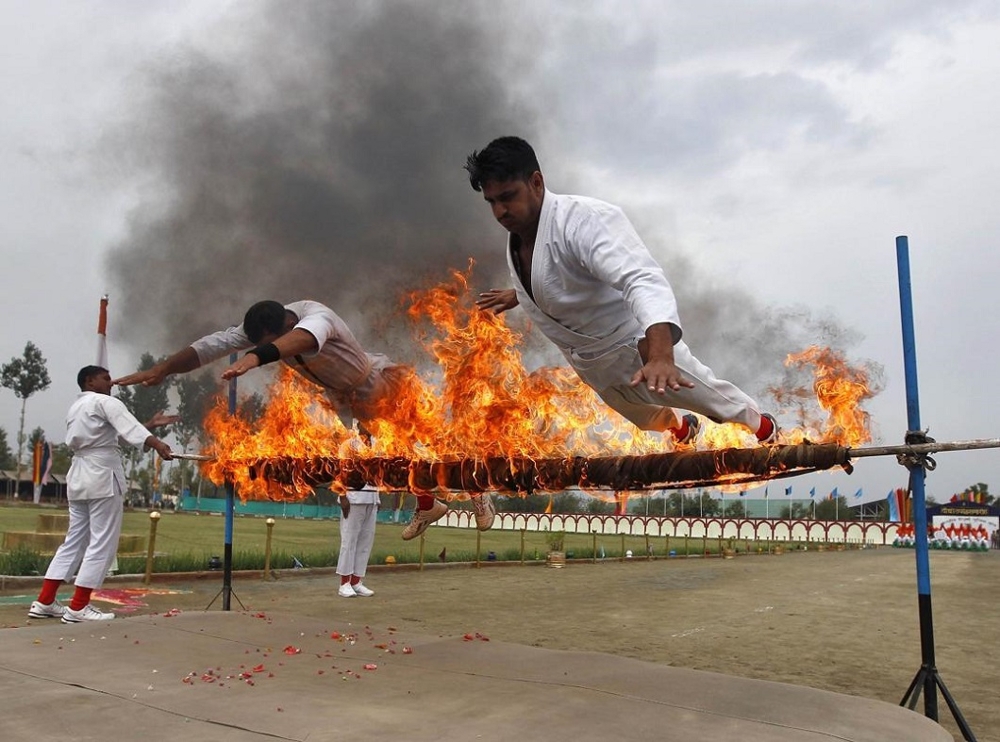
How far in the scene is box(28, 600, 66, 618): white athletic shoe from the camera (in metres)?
7.09

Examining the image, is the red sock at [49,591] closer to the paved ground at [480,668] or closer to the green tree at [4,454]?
the paved ground at [480,668]

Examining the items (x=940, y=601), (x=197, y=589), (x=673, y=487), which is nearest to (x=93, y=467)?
(x=197, y=589)

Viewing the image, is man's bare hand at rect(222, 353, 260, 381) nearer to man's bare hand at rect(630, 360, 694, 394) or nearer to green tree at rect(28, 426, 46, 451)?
man's bare hand at rect(630, 360, 694, 394)

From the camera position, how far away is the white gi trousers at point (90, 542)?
6.91m

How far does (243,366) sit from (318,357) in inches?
44.6

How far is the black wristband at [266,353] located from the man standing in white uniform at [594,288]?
5.34 feet

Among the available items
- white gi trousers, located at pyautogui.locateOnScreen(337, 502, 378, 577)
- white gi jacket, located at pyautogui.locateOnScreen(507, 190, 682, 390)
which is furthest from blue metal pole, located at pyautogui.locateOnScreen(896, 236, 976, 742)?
white gi trousers, located at pyautogui.locateOnScreen(337, 502, 378, 577)

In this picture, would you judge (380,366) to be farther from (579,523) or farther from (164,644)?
(579,523)

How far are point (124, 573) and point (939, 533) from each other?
56.9 metres

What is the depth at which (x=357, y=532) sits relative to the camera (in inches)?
A: 394

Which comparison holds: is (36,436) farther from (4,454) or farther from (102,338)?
(102,338)

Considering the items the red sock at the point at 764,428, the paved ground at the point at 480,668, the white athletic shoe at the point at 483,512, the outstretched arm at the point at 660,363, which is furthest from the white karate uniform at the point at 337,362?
the outstretched arm at the point at 660,363

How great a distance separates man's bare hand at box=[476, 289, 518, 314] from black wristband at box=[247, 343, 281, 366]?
4.36ft

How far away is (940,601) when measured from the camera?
12.8 m
